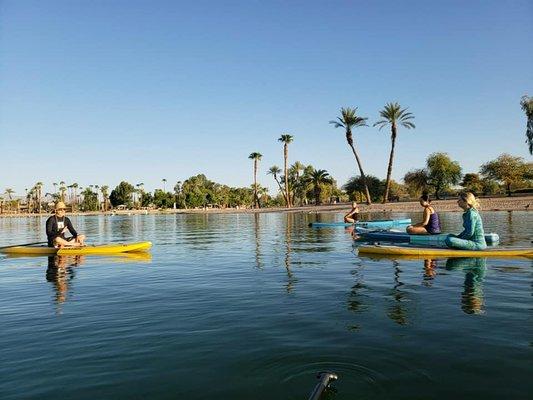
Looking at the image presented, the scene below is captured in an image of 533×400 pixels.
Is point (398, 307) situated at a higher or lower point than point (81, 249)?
lower

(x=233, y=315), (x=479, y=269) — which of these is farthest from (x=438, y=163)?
(x=233, y=315)

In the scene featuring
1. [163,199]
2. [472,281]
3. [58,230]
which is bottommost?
[472,281]

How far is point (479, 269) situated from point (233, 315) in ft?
25.6

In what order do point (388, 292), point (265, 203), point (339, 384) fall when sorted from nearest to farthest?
1. point (339, 384)
2. point (388, 292)
3. point (265, 203)

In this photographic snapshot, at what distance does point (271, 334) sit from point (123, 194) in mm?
153436

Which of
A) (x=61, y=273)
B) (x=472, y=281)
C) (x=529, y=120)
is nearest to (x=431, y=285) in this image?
(x=472, y=281)

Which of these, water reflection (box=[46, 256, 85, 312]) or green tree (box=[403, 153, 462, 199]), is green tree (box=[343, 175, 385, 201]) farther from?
water reflection (box=[46, 256, 85, 312])

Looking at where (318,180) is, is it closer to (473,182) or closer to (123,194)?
(473,182)

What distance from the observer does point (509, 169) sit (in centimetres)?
7362

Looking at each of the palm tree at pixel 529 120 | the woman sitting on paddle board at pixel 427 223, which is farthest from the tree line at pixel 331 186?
the woman sitting on paddle board at pixel 427 223

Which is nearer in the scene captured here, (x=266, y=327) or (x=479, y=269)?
(x=266, y=327)

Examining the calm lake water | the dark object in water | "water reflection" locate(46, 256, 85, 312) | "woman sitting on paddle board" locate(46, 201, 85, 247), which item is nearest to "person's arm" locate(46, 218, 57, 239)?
"woman sitting on paddle board" locate(46, 201, 85, 247)

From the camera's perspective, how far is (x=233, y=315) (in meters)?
7.54

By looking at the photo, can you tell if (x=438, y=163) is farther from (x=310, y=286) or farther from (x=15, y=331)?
(x=15, y=331)
